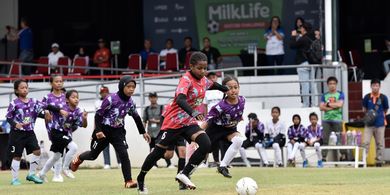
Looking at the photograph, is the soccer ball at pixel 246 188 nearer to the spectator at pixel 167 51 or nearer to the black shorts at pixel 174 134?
the black shorts at pixel 174 134

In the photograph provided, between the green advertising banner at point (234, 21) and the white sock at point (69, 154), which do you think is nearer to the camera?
the white sock at point (69, 154)

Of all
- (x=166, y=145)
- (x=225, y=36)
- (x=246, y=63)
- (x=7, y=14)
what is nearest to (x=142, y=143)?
(x=246, y=63)

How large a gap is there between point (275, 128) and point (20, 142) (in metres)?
9.40

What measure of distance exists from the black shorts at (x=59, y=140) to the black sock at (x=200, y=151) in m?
4.94

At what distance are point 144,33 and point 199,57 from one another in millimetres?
22116

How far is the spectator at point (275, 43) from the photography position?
32.7 m

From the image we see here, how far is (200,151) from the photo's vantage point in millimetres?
16359

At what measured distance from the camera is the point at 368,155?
93.0ft

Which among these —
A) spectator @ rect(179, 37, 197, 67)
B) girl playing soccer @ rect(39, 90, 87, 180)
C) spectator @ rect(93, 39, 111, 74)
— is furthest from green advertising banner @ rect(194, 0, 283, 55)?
girl playing soccer @ rect(39, 90, 87, 180)

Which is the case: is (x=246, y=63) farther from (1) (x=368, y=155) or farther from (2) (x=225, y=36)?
(1) (x=368, y=155)

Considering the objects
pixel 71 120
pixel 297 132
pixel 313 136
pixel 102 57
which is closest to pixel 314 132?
pixel 313 136

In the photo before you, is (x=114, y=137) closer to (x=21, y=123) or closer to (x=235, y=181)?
(x=235, y=181)

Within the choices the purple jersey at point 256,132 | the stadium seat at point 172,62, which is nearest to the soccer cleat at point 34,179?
the purple jersey at point 256,132

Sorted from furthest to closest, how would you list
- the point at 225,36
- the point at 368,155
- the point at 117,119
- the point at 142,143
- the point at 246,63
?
1. the point at 225,36
2. the point at 246,63
3. the point at 142,143
4. the point at 368,155
5. the point at 117,119
